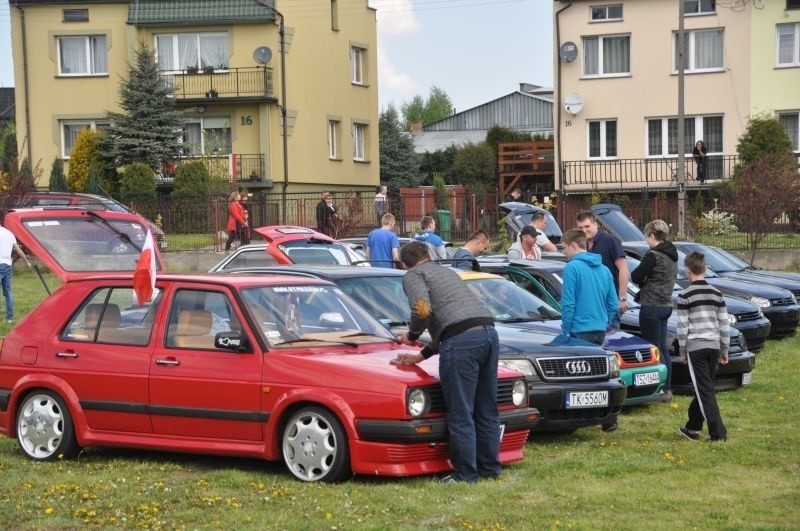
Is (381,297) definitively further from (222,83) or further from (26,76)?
(26,76)

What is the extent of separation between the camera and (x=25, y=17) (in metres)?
45.2

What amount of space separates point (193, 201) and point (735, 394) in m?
19.6

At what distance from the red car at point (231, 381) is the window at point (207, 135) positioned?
1386 inches

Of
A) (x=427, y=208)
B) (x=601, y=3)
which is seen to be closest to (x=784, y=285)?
(x=427, y=208)

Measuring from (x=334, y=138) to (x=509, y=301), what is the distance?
116 ft

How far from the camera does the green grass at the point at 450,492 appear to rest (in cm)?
800

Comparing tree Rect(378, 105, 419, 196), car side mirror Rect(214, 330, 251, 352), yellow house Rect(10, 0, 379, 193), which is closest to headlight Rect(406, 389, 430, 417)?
car side mirror Rect(214, 330, 251, 352)

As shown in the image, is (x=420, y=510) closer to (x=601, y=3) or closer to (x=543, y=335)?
(x=543, y=335)

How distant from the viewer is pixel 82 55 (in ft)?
150

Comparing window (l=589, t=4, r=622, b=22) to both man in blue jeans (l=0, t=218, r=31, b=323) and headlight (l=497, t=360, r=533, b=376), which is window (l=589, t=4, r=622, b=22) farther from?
headlight (l=497, t=360, r=533, b=376)

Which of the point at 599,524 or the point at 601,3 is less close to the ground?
the point at 601,3

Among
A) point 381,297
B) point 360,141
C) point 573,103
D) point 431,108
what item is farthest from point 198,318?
point 431,108

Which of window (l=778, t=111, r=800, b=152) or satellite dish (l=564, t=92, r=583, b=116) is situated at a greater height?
satellite dish (l=564, t=92, r=583, b=116)

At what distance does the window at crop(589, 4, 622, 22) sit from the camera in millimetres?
43344
